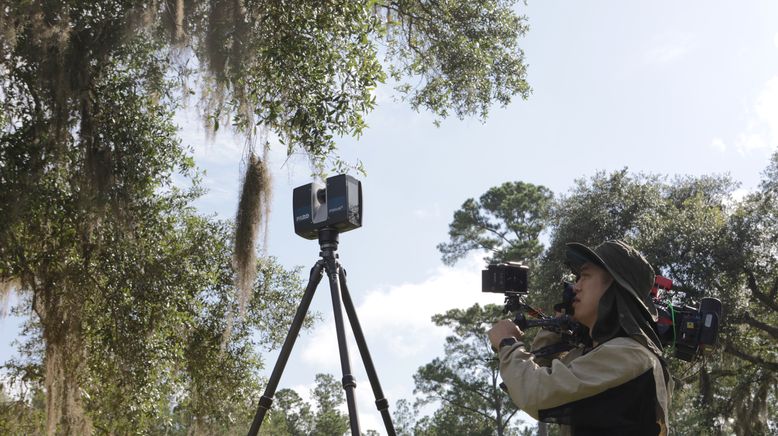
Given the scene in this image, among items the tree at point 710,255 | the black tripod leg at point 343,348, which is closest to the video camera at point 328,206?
the black tripod leg at point 343,348

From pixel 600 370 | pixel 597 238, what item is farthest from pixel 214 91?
pixel 597 238

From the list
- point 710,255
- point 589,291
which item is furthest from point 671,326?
point 710,255

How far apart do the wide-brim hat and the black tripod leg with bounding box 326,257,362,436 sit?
1484 mm

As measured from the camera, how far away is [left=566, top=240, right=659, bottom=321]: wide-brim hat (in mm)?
2623

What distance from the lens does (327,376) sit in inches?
1788

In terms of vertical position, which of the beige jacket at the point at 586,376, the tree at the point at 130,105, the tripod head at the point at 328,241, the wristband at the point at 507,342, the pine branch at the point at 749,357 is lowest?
the beige jacket at the point at 586,376

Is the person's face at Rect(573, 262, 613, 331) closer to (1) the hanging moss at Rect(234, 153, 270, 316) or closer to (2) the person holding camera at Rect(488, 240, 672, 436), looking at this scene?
(2) the person holding camera at Rect(488, 240, 672, 436)

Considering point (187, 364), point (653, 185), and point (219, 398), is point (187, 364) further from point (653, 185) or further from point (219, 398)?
point (653, 185)

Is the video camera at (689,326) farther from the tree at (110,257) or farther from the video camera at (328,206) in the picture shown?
the tree at (110,257)

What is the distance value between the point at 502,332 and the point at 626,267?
47 centimetres

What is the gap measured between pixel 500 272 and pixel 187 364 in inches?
353

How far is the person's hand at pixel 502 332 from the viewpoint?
2.76 meters

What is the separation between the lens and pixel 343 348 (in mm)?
3869

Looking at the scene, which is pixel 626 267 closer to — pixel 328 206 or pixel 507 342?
pixel 507 342
